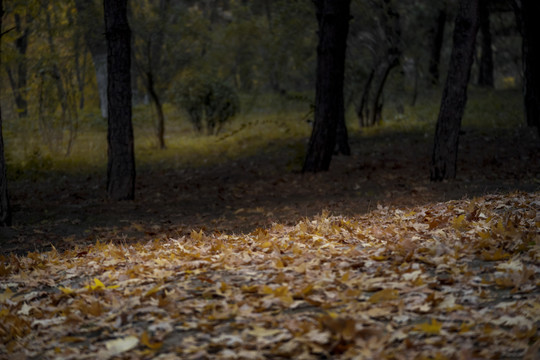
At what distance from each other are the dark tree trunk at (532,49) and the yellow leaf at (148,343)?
42.4 ft

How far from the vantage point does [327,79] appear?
12289 millimetres

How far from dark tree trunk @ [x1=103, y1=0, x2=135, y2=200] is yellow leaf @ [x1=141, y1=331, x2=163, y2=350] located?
7.46 metres

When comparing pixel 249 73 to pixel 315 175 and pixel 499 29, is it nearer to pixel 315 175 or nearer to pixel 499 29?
pixel 499 29

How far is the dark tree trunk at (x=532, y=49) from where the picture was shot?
43.7 ft

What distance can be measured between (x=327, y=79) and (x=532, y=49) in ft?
18.1

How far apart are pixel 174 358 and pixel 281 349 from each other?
632 mm

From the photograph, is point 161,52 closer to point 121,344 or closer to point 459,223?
point 459,223

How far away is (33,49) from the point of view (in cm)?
1773

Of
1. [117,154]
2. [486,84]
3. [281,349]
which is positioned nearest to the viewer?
[281,349]

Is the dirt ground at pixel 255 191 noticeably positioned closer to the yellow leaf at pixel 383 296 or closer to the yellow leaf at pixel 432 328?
the yellow leaf at pixel 383 296

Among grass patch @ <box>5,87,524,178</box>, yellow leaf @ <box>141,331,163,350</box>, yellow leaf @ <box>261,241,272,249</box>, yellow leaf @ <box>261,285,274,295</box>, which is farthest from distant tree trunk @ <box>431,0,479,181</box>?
yellow leaf @ <box>141,331,163,350</box>

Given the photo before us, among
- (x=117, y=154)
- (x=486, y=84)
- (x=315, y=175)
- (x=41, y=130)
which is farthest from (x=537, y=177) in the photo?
(x=486, y=84)

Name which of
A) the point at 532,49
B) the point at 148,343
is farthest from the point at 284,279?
the point at 532,49

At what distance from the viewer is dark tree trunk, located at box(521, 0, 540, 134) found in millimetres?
13320
